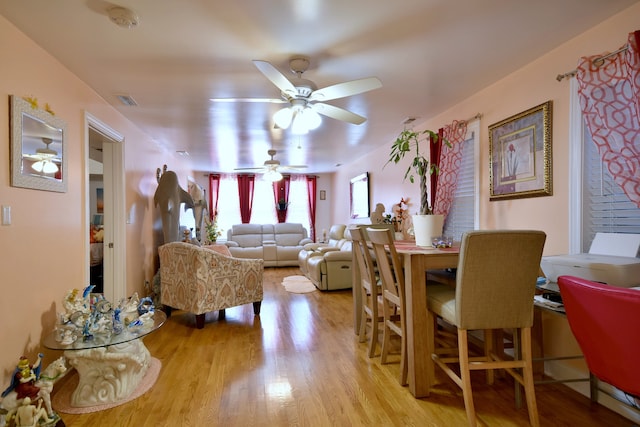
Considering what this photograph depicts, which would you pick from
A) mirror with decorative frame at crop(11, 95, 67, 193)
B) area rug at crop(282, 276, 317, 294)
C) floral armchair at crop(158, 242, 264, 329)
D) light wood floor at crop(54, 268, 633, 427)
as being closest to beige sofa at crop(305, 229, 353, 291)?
area rug at crop(282, 276, 317, 294)

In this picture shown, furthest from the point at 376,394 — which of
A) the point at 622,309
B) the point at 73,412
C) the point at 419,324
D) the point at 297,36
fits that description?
the point at 297,36

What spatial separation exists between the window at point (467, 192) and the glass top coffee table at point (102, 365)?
313cm

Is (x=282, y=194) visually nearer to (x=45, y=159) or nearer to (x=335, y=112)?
(x=335, y=112)

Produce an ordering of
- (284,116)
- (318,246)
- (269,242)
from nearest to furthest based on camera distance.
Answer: (284,116) → (318,246) → (269,242)

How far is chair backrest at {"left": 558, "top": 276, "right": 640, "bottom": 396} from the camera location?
1.23 metres

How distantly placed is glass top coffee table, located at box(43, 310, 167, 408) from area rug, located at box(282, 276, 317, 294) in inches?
122

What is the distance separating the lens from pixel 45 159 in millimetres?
2256

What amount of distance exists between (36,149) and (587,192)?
12.0ft

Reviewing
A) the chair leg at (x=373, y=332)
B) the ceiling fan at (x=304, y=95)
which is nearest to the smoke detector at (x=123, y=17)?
the ceiling fan at (x=304, y=95)

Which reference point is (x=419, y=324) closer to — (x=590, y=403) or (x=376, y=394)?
(x=376, y=394)

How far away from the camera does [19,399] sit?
64.9 inches

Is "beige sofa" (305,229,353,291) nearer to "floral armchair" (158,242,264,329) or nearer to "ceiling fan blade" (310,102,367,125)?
"floral armchair" (158,242,264,329)

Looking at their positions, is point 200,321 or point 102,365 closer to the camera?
point 102,365

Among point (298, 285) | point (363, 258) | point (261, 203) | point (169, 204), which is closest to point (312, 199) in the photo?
point (261, 203)
